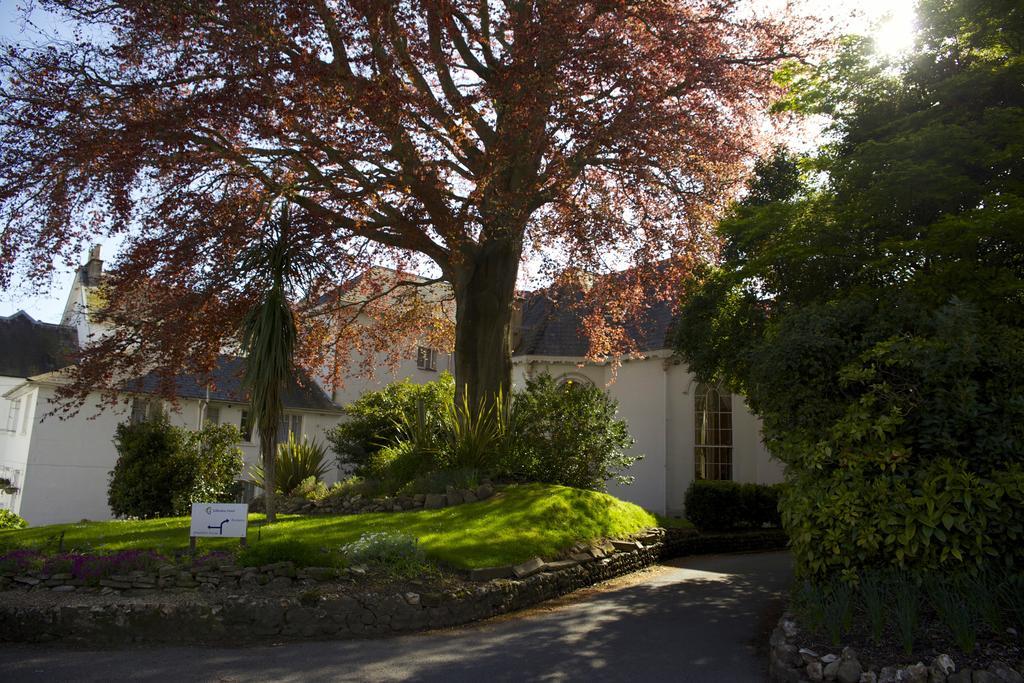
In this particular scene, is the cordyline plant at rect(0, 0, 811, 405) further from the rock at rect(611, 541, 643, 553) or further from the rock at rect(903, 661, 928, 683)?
the rock at rect(903, 661, 928, 683)

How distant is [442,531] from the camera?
11320 millimetres

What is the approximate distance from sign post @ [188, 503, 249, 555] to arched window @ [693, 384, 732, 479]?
16.0 metres

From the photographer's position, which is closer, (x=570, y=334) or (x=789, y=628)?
(x=789, y=628)

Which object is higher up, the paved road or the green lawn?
the green lawn

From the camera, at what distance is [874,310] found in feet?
31.4

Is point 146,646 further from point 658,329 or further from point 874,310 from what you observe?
point 658,329

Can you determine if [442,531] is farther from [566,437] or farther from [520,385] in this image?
[520,385]

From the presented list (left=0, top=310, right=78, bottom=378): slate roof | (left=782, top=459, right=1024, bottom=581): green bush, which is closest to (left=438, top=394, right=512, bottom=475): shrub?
(left=782, top=459, right=1024, bottom=581): green bush

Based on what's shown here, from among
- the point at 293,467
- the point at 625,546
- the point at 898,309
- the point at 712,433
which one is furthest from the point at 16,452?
the point at 898,309

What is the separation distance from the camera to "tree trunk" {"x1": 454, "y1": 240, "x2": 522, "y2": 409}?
16138mm

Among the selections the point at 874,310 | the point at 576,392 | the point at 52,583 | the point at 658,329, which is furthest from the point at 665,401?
the point at 52,583

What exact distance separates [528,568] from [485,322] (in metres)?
6.67

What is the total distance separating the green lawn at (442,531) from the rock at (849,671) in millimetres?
4879

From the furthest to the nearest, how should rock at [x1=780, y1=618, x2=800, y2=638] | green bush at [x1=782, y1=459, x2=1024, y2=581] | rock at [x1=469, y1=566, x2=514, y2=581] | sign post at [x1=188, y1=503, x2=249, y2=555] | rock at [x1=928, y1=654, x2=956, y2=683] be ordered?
rock at [x1=469, y1=566, x2=514, y2=581], sign post at [x1=188, y1=503, x2=249, y2=555], rock at [x1=780, y1=618, x2=800, y2=638], green bush at [x1=782, y1=459, x2=1024, y2=581], rock at [x1=928, y1=654, x2=956, y2=683]
